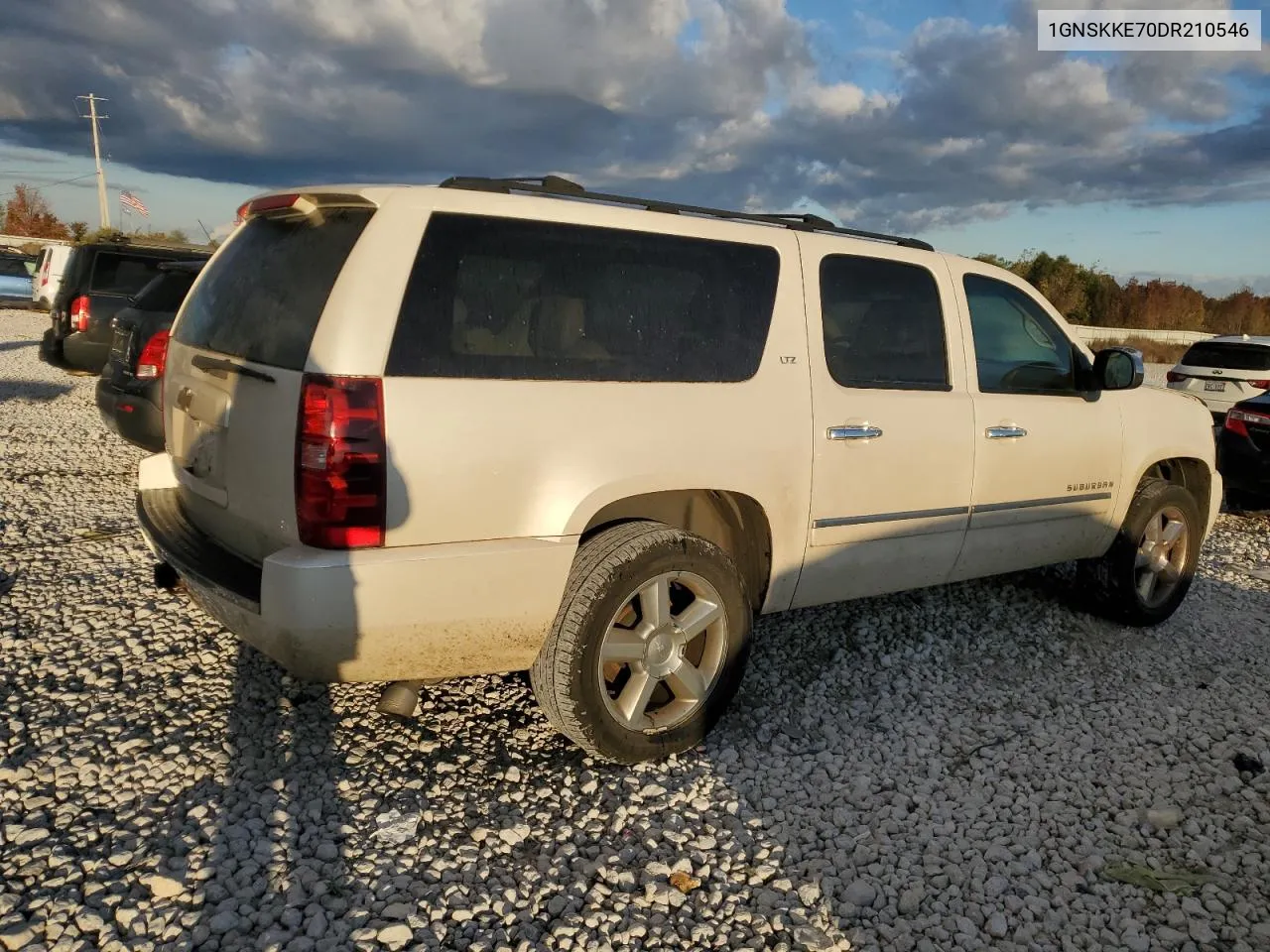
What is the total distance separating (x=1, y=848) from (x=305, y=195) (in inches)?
84.9

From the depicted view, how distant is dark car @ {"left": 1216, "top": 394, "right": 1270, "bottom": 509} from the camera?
27.0 feet

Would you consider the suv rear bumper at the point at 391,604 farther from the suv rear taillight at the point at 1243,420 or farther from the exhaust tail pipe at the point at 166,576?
the suv rear taillight at the point at 1243,420

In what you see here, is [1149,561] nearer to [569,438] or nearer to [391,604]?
[569,438]

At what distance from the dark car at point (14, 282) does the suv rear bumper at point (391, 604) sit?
83.8ft

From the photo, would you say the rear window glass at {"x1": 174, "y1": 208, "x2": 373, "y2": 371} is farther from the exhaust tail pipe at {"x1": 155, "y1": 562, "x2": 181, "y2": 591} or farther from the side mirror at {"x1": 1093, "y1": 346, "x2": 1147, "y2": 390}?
the side mirror at {"x1": 1093, "y1": 346, "x2": 1147, "y2": 390}

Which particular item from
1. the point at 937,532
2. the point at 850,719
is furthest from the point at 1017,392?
the point at 850,719

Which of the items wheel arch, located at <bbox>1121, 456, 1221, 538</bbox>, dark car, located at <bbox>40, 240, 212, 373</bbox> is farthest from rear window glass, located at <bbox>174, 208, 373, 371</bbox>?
dark car, located at <bbox>40, 240, 212, 373</bbox>

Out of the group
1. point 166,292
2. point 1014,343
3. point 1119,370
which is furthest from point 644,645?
point 166,292

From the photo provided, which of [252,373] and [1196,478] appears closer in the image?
[252,373]

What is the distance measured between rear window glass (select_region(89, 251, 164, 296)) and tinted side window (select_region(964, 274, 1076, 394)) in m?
9.12

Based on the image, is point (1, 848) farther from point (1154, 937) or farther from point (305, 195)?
point (1154, 937)

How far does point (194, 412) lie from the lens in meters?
3.25

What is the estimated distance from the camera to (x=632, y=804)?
316 cm

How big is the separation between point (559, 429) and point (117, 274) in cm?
949
